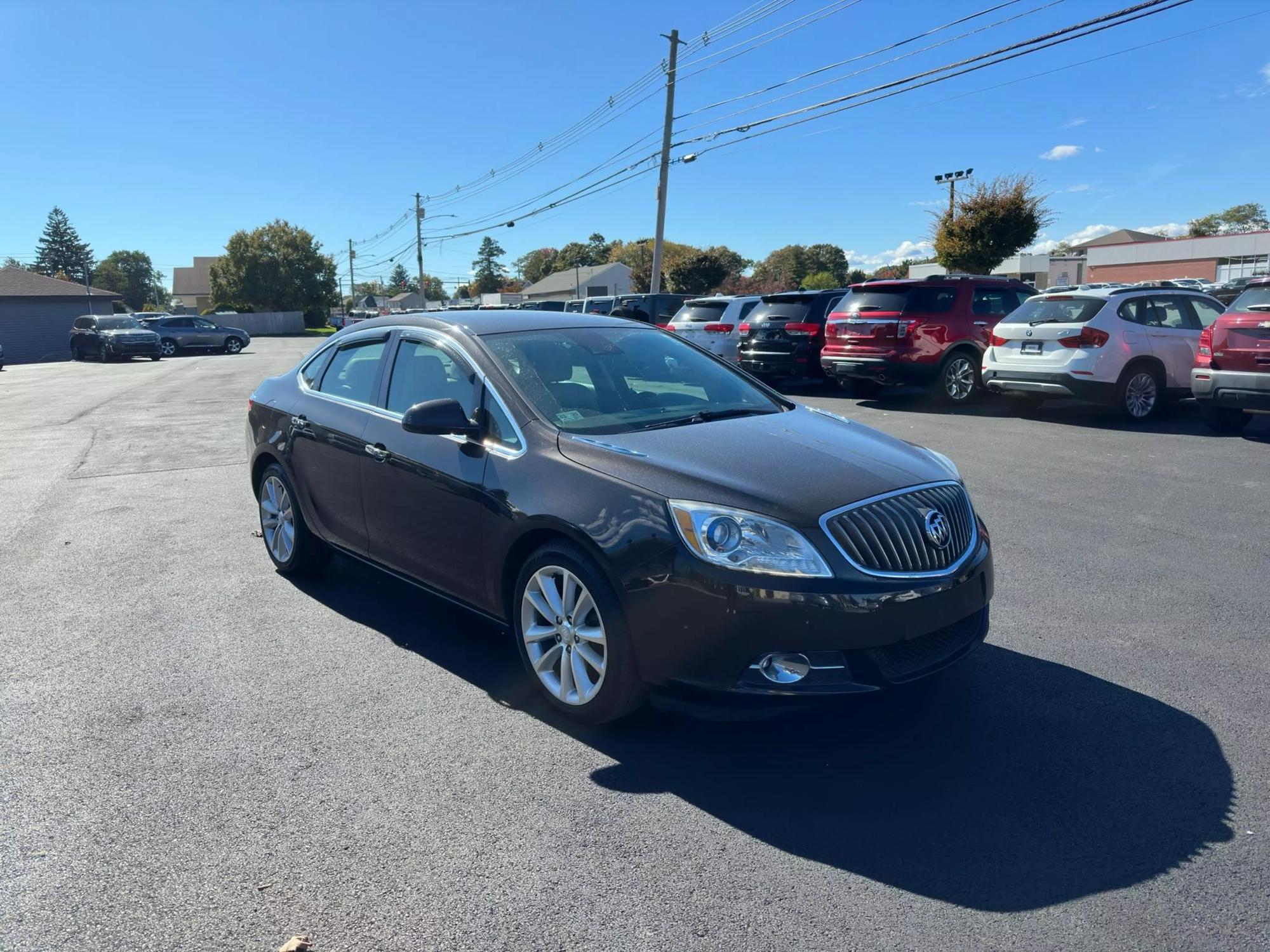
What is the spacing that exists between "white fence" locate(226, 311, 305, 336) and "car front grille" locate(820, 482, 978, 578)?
70.4m

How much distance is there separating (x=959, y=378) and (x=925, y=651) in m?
11.2

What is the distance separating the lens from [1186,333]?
38.4ft

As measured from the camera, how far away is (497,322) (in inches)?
194

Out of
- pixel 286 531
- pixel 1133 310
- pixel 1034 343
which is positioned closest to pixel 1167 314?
pixel 1133 310

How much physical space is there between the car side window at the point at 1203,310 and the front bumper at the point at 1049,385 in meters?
1.91

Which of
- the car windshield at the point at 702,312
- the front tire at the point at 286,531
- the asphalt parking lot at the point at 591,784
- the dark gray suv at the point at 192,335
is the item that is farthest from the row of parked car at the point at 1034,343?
the dark gray suv at the point at 192,335

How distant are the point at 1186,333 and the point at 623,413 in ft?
33.6

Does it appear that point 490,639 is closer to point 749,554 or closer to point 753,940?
point 749,554

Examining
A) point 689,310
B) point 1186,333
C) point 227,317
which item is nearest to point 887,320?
point 1186,333

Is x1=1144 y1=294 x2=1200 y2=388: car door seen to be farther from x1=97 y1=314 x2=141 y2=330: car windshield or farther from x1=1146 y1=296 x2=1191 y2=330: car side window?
x1=97 y1=314 x2=141 y2=330: car windshield

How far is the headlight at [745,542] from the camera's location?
3271 millimetres

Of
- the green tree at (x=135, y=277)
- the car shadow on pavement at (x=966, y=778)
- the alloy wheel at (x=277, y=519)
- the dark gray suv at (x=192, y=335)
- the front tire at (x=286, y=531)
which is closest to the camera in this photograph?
the car shadow on pavement at (x=966, y=778)

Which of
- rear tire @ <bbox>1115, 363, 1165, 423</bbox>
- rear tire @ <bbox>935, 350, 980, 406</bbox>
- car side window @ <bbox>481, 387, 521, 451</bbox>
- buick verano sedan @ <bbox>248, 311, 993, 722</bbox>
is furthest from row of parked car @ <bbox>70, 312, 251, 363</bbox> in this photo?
car side window @ <bbox>481, 387, 521, 451</bbox>

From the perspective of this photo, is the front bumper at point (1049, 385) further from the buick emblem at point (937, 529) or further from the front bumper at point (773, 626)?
the front bumper at point (773, 626)
